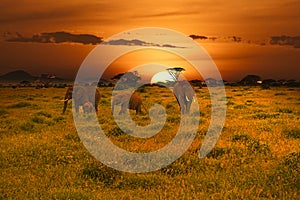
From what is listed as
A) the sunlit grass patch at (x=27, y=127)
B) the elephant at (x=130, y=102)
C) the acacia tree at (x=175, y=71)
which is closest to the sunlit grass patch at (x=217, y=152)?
the sunlit grass patch at (x=27, y=127)

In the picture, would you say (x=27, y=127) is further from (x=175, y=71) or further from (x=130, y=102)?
(x=175, y=71)

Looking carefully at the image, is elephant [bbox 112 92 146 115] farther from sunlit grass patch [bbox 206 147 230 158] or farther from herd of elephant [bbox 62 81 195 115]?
sunlit grass patch [bbox 206 147 230 158]

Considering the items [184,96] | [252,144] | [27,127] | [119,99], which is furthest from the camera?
[119,99]

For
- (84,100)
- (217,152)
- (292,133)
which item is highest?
(84,100)

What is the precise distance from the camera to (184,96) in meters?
23.4

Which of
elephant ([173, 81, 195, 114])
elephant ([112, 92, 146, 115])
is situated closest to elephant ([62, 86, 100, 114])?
elephant ([112, 92, 146, 115])

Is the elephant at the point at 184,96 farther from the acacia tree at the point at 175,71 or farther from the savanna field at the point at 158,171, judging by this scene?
the acacia tree at the point at 175,71

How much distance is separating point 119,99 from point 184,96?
13.0 feet

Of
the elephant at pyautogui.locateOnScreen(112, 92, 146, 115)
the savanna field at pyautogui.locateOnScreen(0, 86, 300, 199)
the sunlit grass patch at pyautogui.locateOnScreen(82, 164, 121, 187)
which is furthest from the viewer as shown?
the elephant at pyautogui.locateOnScreen(112, 92, 146, 115)

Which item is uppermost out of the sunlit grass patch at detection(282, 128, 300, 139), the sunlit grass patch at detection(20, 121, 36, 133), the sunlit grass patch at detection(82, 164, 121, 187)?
the sunlit grass patch at detection(82, 164, 121, 187)

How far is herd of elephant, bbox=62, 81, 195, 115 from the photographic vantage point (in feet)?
74.8

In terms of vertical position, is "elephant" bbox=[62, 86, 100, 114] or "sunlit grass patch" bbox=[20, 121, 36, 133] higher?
"elephant" bbox=[62, 86, 100, 114]

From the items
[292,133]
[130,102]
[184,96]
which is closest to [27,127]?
[130,102]

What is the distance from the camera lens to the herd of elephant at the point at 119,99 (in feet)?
74.8
